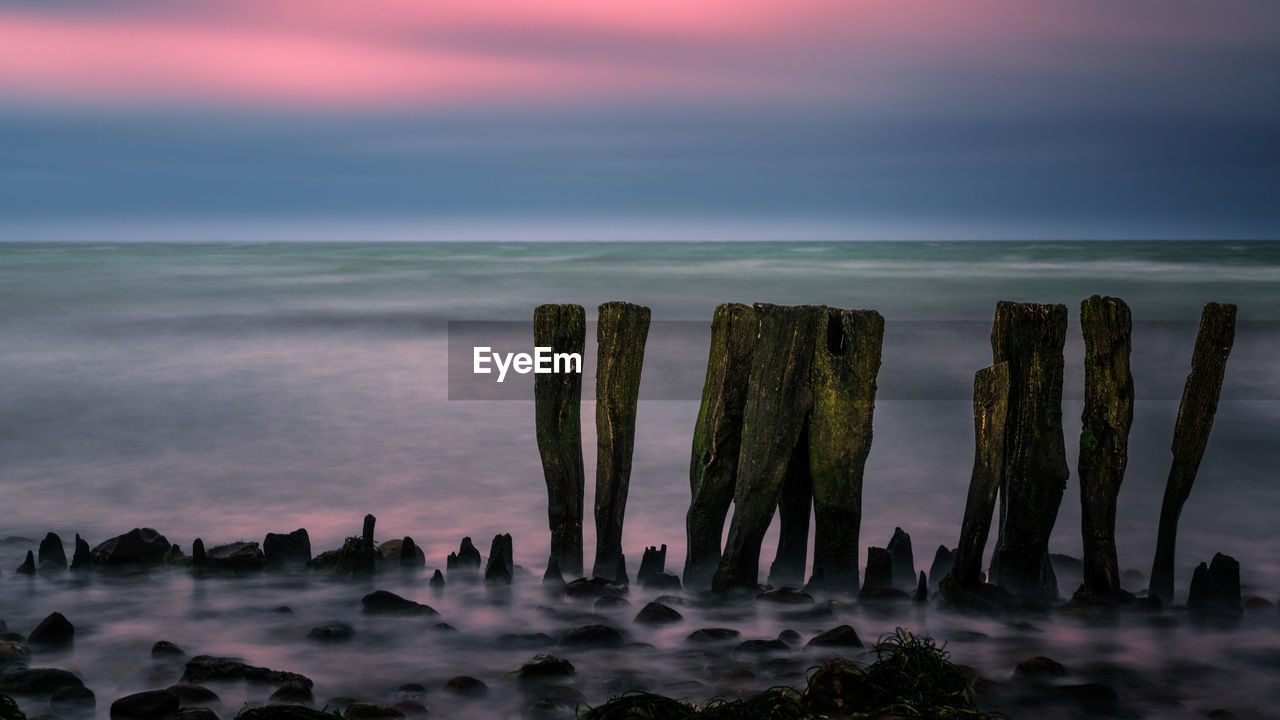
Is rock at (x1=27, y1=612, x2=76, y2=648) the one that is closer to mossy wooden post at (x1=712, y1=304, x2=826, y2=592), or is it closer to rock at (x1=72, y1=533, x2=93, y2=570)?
rock at (x1=72, y1=533, x2=93, y2=570)

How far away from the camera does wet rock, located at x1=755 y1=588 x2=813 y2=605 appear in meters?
5.23

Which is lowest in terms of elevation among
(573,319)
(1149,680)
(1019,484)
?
(1149,680)

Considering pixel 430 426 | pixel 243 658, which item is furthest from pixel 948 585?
pixel 430 426

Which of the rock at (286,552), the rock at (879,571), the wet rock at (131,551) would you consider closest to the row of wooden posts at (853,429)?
the rock at (879,571)

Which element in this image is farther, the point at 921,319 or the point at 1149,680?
the point at 921,319

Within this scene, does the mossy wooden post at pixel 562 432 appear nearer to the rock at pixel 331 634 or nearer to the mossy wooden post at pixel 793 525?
the mossy wooden post at pixel 793 525

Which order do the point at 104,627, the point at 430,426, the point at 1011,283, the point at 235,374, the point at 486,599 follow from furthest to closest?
the point at 1011,283, the point at 235,374, the point at 430,426, the point at 486,599, the point at 104,627

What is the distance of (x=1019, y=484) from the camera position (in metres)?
5.17

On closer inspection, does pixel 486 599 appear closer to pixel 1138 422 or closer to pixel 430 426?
pixel 430 426

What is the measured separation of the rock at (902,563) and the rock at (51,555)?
438 centimetres

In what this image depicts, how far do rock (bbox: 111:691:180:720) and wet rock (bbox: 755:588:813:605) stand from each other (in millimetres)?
2648

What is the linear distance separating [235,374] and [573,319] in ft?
34.4

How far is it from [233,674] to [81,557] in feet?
6.71

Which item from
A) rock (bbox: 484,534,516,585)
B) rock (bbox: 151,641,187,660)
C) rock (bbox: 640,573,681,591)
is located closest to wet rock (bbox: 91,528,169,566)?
rock (bbox: 151,641,187,660)
